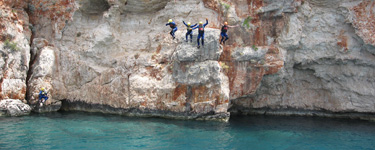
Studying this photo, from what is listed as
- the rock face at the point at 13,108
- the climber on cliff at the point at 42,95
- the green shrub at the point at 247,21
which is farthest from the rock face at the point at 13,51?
the green shrub at the point at 247,21

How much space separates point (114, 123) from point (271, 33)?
1012cm

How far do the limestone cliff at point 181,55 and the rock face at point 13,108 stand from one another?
648 millimetres

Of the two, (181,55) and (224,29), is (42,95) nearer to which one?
(181,55)

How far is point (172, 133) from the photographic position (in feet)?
42.5

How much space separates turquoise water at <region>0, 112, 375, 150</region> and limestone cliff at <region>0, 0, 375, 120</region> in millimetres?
1453

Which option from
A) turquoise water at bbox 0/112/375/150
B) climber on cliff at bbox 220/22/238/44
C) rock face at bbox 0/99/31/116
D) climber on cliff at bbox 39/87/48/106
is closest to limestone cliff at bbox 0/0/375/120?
climber on cliff at bbox 220/22/238/44

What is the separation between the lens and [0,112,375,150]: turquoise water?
37.0 ft

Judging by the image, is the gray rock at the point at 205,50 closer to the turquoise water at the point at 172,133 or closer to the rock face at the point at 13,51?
the turquoise water at the point at 172,133

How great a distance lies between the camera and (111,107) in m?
17.1

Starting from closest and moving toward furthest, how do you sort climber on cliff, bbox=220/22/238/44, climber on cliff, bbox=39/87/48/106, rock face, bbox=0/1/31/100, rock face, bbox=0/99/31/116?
rock face, bbox=0/99/31/116 < climber on cliff, bbox=220/22/238/44 < rock face, bbox=0/1/31/100 < climber on cliff, bbox=39/87/48/106

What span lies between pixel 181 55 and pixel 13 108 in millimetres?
9376

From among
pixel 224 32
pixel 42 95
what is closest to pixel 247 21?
pixel 224 32

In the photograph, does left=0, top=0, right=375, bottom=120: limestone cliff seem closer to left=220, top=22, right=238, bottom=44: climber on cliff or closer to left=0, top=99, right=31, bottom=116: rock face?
left=220, top=22, right=238, bottom=44: climber on cliff

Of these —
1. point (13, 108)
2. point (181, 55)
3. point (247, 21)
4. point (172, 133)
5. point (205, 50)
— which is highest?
point (247, 21)
